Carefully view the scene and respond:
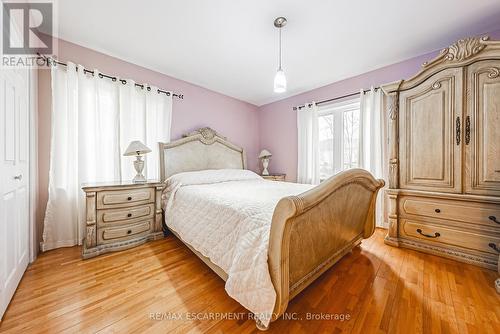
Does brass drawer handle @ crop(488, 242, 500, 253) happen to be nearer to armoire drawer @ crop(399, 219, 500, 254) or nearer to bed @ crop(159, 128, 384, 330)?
armoire drawer @ crop(399, 219, 500, 254)

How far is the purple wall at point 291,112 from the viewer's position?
8.90ft

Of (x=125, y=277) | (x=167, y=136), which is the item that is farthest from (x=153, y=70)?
(x=125, y=277)

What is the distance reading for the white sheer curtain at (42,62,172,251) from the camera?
2.16 meters

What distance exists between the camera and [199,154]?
326cm

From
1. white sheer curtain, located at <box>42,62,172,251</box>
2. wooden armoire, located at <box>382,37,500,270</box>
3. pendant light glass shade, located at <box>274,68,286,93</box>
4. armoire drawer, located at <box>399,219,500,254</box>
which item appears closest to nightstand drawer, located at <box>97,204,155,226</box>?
white sheer curtain, located at <box>42,62,172,251</box>

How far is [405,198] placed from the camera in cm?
226

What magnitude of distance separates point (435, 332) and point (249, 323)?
110cm

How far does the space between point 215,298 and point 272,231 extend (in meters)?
0.82

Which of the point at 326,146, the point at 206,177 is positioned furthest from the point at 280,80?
the point at 326,146

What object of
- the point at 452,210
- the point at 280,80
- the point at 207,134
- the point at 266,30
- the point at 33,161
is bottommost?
the point at 452,210

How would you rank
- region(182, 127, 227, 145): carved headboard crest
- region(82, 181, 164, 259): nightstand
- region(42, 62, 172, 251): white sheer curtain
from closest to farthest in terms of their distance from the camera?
region(82, 181, 164, 259): nightstand, region(42, 62, 172, 251): white sheer curtain, region(182, 127, 227, 145): carved headboard crest

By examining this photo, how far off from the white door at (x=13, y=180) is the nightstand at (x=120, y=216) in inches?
16.8

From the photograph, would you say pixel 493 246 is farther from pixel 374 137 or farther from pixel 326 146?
pixel 326 146

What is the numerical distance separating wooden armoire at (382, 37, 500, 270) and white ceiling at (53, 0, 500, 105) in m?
0.46
